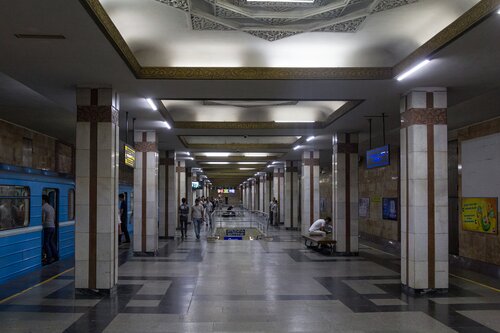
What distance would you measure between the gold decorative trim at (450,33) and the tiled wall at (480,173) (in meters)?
5.09

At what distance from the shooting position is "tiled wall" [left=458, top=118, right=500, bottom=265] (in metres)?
11.4

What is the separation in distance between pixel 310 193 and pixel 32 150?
11.0 meters

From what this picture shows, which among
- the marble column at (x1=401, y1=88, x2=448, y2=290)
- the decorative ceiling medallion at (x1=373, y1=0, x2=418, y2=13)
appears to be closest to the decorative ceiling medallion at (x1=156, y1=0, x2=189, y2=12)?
the decorative ceiling medallion at (x1=373, y1=0, x2=418, y2=13)

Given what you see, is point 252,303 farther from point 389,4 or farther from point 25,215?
point 25,215

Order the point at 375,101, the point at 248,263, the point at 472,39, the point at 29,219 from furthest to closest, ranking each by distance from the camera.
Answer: the point at 248,263
the point at 29,219
the point at 375,101
the point at 472,39

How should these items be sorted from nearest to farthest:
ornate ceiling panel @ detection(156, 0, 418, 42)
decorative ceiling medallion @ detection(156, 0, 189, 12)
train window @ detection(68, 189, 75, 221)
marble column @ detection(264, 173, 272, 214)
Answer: decorative ceiling medallion @ detection(156, 0, 189, 12) → ornate ceiling panel @ detection(156, 0, 418, 42) → train window @ detection(68, 189, 75, 221) → marble column @ detection(264, 173, 272, 214)

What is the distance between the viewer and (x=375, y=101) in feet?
33.0

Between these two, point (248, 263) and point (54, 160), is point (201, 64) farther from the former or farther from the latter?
point (54, 160)

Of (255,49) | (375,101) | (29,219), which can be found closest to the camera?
(255,49)

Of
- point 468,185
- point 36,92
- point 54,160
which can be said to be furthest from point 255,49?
point 54,160

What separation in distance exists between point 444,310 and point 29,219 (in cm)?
878

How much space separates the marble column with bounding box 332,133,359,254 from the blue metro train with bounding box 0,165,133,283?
25.7ft

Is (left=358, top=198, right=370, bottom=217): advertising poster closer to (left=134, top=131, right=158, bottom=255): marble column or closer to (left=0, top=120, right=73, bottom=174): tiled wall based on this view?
(left=134, top=131, right=158, bottom=255): marble column

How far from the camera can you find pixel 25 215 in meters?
10.8
